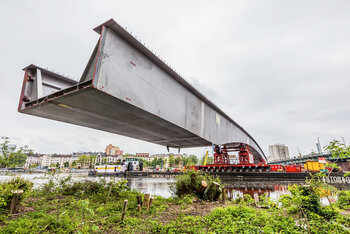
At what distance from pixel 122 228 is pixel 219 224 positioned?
237 cm

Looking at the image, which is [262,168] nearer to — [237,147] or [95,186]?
[237,147]

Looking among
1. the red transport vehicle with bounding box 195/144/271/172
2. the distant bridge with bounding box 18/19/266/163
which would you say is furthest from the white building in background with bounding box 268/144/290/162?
the distant bridge with bounding box 18/19/266/163

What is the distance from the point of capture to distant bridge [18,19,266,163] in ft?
24.8

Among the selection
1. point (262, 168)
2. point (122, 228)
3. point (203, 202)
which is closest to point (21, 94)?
point (122, 228)

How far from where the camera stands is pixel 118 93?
7.88m

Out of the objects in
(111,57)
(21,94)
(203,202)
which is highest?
(111,57)

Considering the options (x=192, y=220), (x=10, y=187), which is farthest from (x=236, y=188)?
(x=10, y=187)

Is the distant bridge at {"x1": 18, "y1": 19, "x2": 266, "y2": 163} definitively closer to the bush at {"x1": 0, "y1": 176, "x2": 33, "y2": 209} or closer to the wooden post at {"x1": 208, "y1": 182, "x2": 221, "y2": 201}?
the bush at {"x1": 0, "y1": 176, "x2": 33, "y2": 209}

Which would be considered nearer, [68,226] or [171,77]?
[68,226]

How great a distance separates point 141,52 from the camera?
9.41 meters

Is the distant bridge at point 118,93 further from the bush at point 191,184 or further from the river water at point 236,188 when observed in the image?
the bush at point 191,184

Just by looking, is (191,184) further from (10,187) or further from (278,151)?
(278,151)

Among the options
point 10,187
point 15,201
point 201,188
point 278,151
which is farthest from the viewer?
point 278,151

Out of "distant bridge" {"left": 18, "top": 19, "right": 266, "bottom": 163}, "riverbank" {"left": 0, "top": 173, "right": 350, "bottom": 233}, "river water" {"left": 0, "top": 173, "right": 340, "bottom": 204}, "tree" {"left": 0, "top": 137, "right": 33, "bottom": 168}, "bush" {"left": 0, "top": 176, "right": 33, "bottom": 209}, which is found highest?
"distant bridge" {"left": 18, "top": 19, "right": 266, "bottom": 163}
